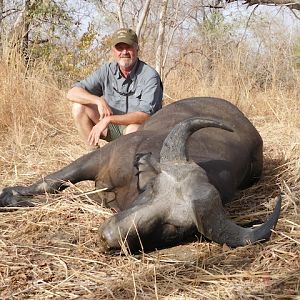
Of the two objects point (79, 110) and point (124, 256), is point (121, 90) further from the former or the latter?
point (124, 256)

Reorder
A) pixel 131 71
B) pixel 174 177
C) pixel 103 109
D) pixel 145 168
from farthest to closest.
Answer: pixel 131 71
pixel 103 109
pixel 145 168
pixel 174 177

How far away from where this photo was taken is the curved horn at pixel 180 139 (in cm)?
267

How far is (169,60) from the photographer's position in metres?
9.59

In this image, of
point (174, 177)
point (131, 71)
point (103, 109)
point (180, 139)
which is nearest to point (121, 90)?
point (131, 71)

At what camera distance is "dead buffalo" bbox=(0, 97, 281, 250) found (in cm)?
247

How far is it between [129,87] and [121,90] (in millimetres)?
74

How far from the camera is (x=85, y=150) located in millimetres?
4867

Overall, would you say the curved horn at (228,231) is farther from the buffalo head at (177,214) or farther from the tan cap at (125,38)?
the tan cap at (125,38)

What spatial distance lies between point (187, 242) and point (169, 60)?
23.6 ft

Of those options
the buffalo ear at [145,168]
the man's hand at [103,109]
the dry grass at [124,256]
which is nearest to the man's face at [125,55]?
the man's hand at [103,109]

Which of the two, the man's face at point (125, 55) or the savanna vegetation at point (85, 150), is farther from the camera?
the man's face at point (125, 55)

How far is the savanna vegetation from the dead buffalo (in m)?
0.09

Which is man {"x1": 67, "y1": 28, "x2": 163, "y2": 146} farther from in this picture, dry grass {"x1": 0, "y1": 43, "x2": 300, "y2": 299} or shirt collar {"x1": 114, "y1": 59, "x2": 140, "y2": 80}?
dry grass {"x1": 0, "y1": 43, "x2": 300, "y2": 299}

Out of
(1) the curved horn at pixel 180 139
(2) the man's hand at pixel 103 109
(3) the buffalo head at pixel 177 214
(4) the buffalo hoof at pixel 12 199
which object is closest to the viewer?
(3) the buffalo head at pixel 177 214
